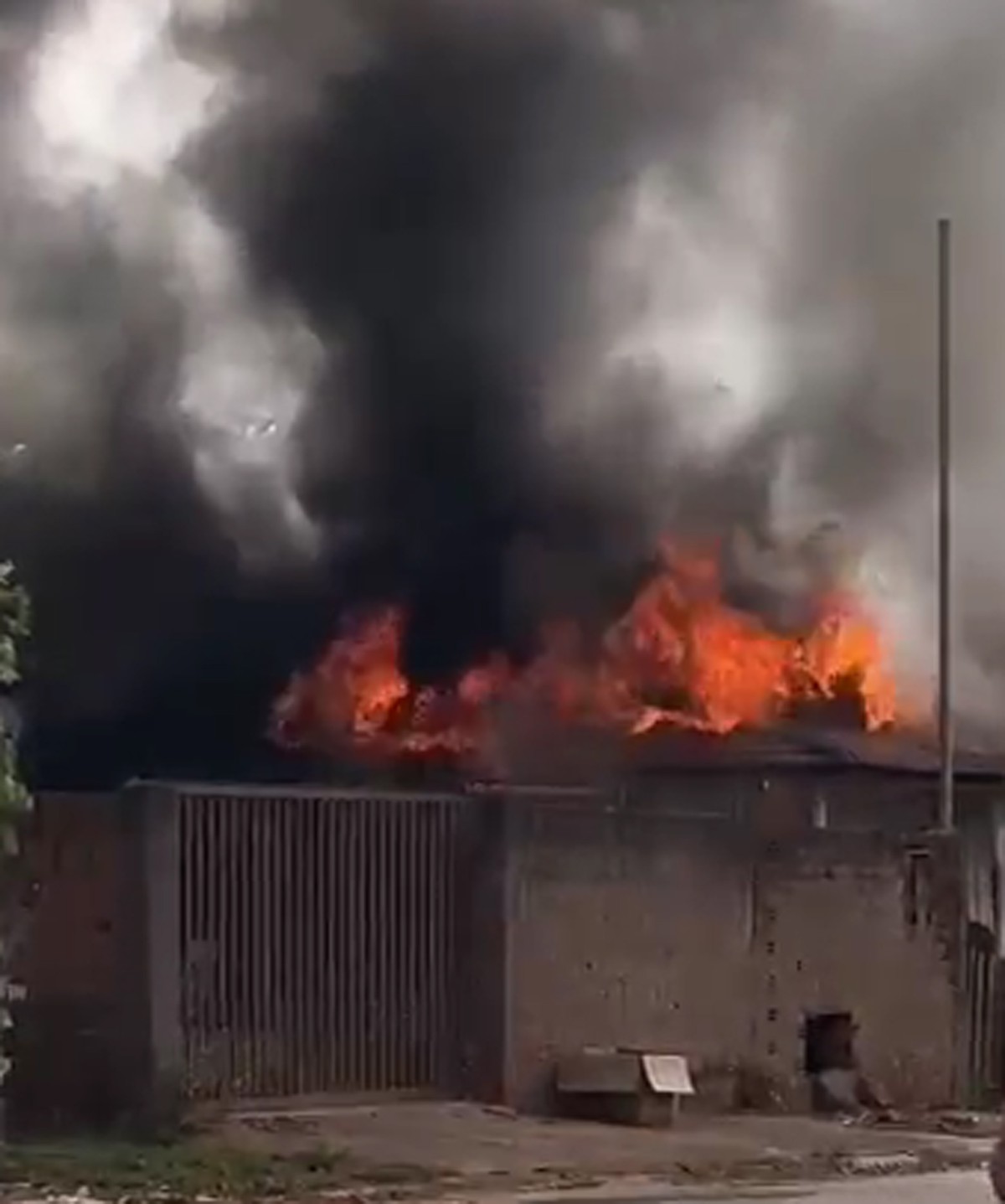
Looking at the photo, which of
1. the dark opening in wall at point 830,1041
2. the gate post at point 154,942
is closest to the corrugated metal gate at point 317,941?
the gate post at point 154,942

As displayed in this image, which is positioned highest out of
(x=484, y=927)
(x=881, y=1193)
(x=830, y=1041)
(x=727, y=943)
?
(x=484, y=927)

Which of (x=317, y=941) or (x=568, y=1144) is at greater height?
(x=317, y=941)

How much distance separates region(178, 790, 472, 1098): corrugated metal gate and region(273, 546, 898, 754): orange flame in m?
7.21

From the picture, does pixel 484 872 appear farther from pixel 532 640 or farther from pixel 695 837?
pixel 532 640

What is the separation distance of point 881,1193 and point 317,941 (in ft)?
16.8

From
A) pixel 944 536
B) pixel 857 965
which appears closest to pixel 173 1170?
pixel 857 965

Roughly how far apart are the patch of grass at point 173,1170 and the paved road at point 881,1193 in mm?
2353

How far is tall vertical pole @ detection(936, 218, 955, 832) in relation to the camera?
2836 cm

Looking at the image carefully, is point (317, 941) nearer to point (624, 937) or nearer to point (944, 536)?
point (624, 937)

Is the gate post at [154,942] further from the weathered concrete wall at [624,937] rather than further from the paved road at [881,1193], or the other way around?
the paved road at [881,1193]

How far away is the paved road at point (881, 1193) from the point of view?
1775 centimetres

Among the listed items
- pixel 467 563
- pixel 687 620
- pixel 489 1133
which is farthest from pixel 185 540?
pixel 489 1133

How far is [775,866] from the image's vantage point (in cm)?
2478

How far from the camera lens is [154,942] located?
65.5ft
